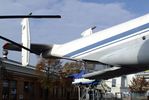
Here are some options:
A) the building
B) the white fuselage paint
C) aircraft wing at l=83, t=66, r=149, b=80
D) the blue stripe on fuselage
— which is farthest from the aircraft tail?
the building

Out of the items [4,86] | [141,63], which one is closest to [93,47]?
[141,63]

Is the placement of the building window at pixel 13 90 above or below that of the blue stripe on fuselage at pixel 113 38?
below

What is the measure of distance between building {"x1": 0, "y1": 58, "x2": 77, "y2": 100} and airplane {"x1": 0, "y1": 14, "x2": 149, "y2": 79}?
2599 centimetres

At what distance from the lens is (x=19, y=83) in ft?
161

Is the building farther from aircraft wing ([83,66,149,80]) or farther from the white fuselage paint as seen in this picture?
the white fuselage paint

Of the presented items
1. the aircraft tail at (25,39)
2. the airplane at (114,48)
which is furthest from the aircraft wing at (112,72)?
the aircraft tail at (25,39)

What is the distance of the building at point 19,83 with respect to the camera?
45.2 m

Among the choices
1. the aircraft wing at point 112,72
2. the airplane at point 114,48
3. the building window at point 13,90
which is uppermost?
the airplane at point 114,48

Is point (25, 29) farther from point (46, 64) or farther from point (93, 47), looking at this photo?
point (46, 64)

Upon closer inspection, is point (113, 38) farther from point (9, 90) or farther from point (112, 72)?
point (9, 90)

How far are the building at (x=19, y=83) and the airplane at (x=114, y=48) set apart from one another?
2599 cm

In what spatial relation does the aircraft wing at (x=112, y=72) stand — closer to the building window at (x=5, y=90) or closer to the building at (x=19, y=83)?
the building at (x=19, y=83)

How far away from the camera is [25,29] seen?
65.7 ft

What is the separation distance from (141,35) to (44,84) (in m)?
37.5
